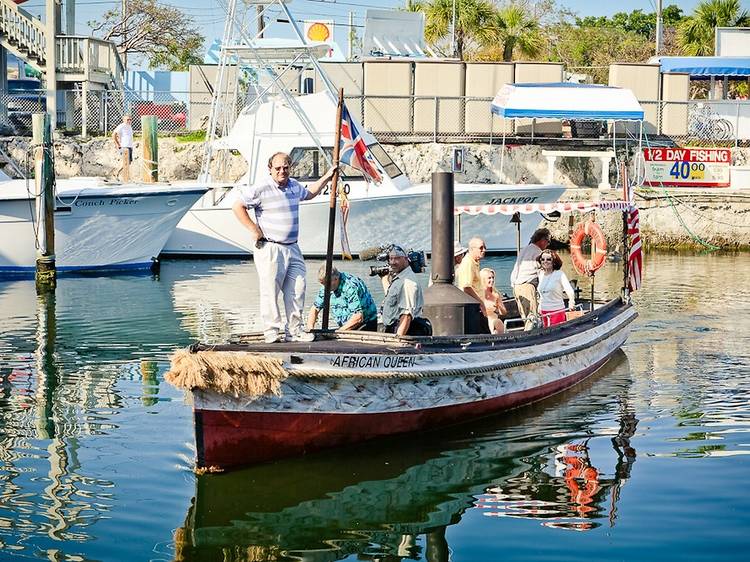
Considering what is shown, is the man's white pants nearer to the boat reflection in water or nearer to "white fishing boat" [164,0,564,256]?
the boat reflection in water

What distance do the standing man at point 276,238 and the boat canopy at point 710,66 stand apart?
2874 cm

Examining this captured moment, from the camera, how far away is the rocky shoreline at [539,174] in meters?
31.0

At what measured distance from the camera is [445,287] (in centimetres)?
1209

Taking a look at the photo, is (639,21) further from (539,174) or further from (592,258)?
(592,258)

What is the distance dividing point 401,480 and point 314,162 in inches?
748

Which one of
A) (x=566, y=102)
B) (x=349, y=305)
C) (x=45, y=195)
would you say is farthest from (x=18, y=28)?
(x=349, y=305)

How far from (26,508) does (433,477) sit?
335 cm

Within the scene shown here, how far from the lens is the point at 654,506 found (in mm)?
8992

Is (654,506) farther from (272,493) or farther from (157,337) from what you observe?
(157,337)

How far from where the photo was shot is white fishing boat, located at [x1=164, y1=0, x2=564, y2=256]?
1081 inches

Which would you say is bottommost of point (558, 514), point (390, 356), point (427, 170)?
point (558, 514)

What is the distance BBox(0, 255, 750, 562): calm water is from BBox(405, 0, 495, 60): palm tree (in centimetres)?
2830

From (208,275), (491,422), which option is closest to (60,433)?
(491,422)

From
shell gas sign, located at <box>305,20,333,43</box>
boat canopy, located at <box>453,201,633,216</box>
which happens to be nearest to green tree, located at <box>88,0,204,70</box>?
shell gas sign, located at <box>305,20,333,43</box>
